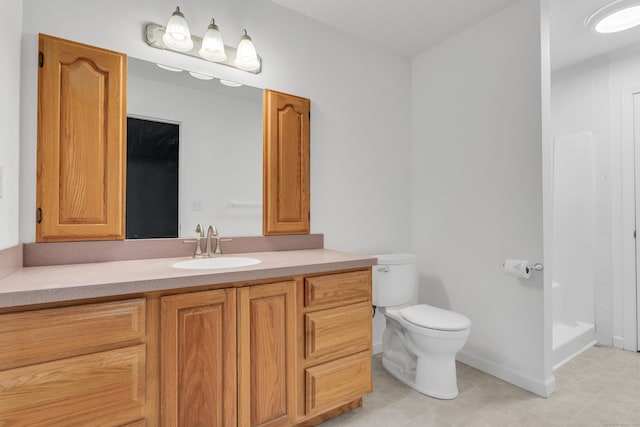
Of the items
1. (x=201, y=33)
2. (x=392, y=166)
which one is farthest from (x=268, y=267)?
(x=392, y=166)

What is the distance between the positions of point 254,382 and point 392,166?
195 centimetres

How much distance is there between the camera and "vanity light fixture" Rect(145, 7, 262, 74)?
5.61 feet

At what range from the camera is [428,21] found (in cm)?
234

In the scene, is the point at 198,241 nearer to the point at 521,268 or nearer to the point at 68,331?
the point at 68,331

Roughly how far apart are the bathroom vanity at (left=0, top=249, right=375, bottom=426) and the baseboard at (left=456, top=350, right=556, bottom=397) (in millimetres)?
1024

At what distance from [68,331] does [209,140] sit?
1187 mm

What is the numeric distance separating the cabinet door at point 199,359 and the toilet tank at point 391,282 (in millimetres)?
1236

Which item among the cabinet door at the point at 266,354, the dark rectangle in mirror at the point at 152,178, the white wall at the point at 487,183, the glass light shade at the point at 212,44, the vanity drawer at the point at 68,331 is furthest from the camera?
the white wall at the point at 487,183

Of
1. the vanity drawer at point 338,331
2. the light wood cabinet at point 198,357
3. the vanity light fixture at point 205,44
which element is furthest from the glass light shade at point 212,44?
the vanity drawer at point 338,331

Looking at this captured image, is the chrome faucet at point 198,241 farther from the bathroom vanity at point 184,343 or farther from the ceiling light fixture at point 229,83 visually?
the ceiling light fixture at point 229,83

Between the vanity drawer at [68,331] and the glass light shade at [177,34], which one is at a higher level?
the glass light shade at [177,34]

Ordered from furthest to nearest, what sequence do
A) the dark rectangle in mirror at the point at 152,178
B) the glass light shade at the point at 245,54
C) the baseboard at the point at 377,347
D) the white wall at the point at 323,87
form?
the baseboard at the point at 377,347
the glass light shade at the point at 245,54
the dark rectangle in mirror at the point at 152,178
the white wall at the point at 323,87

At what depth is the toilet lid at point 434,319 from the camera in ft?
6.28

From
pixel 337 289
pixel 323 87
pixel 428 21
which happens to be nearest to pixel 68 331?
pixel 337 289
